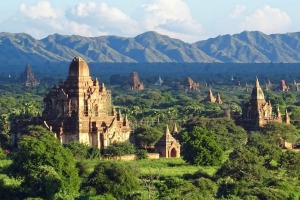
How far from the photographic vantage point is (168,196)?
47.1 meters

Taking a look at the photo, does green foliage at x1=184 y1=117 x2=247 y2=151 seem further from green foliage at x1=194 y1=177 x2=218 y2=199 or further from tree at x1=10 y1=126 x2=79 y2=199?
tree at x1=10 y1=126 x2=79 y2=199

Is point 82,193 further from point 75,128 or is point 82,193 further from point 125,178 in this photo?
point 75,128

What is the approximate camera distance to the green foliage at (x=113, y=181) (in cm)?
5281

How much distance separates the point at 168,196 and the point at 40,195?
8930 mm

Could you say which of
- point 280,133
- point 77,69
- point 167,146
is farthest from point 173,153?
point 280,133

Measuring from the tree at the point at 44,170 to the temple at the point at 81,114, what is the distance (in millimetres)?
18351

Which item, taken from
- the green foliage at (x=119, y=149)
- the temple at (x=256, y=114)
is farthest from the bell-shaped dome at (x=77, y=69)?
the temple at (x=256, y=114)

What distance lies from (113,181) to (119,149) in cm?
2021

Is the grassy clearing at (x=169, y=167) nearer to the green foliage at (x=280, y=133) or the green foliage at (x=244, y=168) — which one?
the green foliage at (x=244, y=168)

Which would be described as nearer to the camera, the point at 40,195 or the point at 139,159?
the point at 40,195

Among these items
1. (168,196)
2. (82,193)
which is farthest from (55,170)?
(168,196)

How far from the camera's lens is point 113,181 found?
5331 cm

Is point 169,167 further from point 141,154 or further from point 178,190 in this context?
point 178,190

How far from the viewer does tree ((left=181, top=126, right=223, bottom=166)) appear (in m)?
69.9
